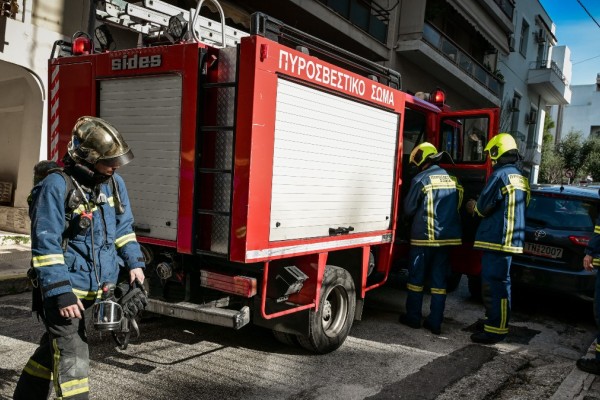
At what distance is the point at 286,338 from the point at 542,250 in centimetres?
344

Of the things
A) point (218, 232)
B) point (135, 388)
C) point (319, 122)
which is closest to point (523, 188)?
point (319, 122)

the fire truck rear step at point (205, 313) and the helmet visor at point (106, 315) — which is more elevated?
the helmet visor at point (106, 315)

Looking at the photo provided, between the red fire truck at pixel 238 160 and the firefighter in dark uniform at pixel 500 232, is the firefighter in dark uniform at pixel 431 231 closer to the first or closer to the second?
the firefighter in dark uniform at pixel 500 232

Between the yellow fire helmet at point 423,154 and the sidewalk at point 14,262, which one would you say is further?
the sidewalk at point 14,262

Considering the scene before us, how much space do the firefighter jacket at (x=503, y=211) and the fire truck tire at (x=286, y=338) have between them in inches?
84.4

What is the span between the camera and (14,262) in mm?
6582

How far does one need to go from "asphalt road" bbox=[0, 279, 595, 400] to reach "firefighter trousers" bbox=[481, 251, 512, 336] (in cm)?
21

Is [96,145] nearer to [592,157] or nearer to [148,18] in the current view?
[148,18]

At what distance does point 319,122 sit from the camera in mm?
4027

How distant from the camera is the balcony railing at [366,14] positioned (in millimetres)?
13500

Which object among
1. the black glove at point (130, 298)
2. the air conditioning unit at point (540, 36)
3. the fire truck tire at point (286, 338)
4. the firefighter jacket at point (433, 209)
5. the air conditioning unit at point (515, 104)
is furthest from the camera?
the air conditioning unit at point (540, 36)

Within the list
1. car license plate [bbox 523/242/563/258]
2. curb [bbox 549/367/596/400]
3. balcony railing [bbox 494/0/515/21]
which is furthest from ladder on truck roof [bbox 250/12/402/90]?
balcony railing [bbox 494/0/515/21]

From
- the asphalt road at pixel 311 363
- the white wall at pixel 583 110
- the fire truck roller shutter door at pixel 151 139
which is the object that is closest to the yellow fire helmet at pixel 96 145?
the fire truck roller shutter door at pixel 151 139

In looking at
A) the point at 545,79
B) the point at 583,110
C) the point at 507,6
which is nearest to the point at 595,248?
the point at 507,6
